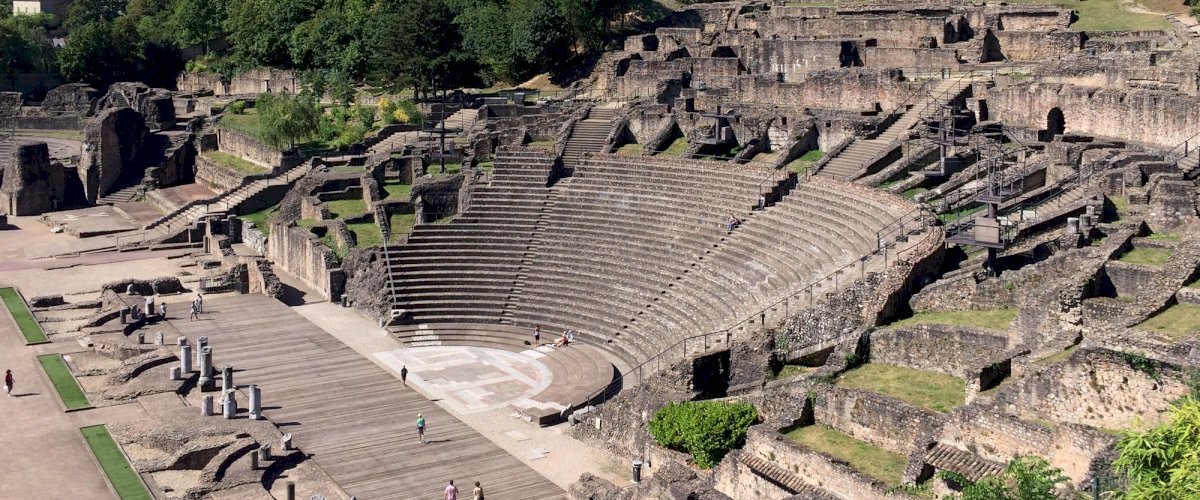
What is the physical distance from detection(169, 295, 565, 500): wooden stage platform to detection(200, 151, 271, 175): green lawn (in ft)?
69.7

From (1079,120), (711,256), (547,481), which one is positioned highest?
(1079,120)

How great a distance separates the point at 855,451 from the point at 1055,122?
23.8m

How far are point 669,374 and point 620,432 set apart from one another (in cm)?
197

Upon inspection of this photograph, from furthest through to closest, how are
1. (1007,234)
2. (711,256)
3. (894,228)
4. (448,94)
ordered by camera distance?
(448,94), (711,256), (894,228), (1007,234)

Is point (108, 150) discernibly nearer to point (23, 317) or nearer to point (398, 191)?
point (398, 191)

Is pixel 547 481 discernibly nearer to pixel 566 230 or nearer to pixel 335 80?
pixel 566 230

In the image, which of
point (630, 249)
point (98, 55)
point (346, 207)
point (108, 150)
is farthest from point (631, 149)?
point (98, 55)

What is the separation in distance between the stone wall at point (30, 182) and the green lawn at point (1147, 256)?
5809cm

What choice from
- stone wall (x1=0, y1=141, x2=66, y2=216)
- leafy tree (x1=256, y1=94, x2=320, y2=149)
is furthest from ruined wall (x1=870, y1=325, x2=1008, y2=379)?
stone wall (x1=0, y1=141, x2=66, y2=216)

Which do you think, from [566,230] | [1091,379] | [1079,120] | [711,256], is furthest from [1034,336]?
[566,230]

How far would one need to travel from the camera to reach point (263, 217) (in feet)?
214

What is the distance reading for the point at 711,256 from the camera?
1871 inches

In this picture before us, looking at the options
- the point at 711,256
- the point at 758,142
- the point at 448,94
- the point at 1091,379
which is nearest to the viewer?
the point at 1091,379

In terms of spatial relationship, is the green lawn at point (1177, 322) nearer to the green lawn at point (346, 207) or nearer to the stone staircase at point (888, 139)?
the stone staircase at point (888, 139)
